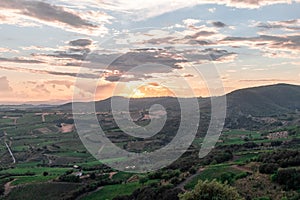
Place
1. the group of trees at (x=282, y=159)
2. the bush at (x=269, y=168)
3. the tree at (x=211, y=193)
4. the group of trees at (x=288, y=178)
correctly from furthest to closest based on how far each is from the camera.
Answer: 1. the group of trees at (x=282, y=159)
2. the bush at (x=269, y=168)
3. the group of trees at (x=288, y=178)
4. the tree at (x=211, y=193)

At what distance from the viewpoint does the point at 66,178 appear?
62.5 meters

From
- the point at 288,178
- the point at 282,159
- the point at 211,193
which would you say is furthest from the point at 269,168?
the point at 211,193

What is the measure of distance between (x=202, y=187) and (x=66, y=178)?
39638 mm

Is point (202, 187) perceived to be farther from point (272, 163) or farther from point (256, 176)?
point (272, 163)

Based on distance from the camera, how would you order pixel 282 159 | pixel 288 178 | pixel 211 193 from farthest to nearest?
pixel 282 159 < pixel 288 178 < pixel 211 193

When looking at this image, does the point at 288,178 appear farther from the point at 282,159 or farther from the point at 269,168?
the point at 282,159

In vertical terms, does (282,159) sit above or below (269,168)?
above

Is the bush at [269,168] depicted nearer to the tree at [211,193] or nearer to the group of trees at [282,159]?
the group of trees at [282,159]

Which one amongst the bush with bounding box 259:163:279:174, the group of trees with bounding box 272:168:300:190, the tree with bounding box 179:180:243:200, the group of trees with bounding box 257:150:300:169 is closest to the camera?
the tree with bounding box 179:180:243:200

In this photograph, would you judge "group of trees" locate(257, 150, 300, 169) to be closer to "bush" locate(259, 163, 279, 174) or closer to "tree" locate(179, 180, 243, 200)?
"bush" locate(259, 163, 279, 174)

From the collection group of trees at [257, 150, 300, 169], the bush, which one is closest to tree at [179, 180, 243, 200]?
the bush

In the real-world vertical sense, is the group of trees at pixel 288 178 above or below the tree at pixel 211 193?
below

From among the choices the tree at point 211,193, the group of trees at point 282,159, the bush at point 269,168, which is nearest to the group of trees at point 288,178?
the bush at point 269,168

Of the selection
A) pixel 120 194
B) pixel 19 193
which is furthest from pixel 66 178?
pixel 120 194
